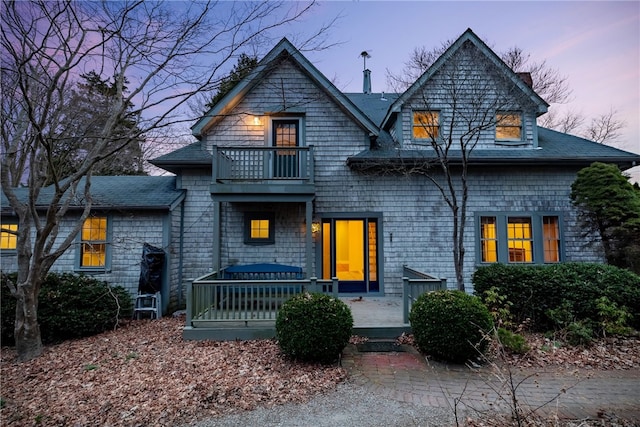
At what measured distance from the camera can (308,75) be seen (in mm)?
9547

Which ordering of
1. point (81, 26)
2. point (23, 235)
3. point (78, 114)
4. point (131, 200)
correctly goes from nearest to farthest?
1. point (81, 26)
2. point (23, 235)
3. point (78, 114)
4. point (131, 200)

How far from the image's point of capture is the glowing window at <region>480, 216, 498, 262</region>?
30.2 ft

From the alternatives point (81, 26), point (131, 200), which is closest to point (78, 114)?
point (131, 200)

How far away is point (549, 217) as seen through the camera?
9242 mm

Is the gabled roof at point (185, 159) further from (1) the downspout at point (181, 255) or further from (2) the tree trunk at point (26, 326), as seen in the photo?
(2) the tree trunk at point (26, 326)

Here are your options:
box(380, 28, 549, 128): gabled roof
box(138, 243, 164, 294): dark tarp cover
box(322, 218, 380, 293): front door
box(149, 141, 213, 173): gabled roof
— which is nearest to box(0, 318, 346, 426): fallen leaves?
box(138, 243, 164, 294): dark tarp cover

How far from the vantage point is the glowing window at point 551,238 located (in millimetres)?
9133

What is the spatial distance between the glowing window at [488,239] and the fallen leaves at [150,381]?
6491 mm

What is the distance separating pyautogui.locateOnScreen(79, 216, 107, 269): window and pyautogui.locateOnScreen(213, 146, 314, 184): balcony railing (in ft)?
12.9

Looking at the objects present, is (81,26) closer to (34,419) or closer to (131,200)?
(131,200)

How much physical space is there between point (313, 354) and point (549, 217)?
8.52 meters

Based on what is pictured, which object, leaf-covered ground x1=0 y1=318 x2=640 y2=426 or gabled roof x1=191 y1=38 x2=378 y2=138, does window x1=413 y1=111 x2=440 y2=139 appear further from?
leaf-covered ground x1=0 y1=318 x2=640 y2=426

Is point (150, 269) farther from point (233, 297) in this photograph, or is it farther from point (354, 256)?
point (354, 256)

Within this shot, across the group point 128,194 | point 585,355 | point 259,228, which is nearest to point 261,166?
point 259,228
